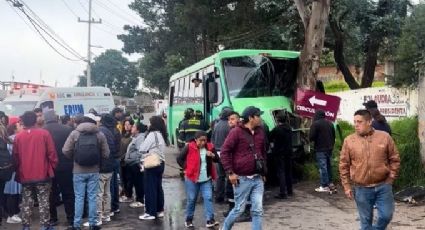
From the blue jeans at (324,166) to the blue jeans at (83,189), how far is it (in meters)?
4.91

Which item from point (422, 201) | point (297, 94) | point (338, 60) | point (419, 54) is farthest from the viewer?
point (338, 60)

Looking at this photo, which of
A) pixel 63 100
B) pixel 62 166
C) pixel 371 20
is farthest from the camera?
pixel 371 20

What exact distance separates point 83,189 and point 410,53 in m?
11.7

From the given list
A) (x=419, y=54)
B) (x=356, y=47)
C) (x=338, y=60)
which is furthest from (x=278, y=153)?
(x=356, y=47)

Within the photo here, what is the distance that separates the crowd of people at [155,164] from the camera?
5.99 metres

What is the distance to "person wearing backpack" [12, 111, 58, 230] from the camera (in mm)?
7441

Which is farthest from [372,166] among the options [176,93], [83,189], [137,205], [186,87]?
[176,93]

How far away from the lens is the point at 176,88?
1956 centimetres

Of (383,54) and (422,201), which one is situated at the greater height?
(383,54)

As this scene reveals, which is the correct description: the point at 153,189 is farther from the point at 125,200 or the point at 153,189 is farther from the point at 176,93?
the point at 176,93

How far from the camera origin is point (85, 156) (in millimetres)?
7582

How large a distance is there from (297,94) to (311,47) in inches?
64.4

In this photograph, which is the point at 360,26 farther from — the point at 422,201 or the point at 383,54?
the point at 422,201

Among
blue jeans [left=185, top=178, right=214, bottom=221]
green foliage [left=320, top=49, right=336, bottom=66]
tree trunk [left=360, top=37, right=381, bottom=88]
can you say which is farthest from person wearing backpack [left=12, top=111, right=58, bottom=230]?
green foliage [left=320, top=49, right=336, bottom=66]
